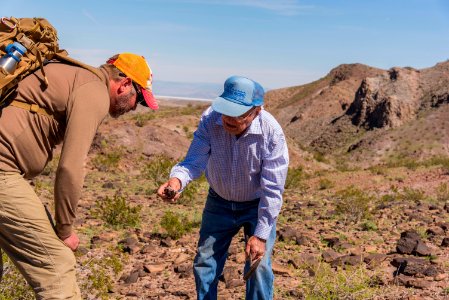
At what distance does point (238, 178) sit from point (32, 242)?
4.51 ft

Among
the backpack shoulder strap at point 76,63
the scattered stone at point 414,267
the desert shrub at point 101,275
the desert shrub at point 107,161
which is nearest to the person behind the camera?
the backpack shoulder strap at point 76,63

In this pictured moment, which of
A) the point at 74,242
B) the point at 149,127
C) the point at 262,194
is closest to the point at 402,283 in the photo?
the point at 262,194

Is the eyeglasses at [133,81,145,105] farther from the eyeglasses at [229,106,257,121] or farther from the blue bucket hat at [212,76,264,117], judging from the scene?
the eyeglasses at [229,106,257,121]

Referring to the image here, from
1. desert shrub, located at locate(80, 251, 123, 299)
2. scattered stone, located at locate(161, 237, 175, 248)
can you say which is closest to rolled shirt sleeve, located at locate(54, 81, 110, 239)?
desert shrub, located at locate(80, 251, 123, 299)

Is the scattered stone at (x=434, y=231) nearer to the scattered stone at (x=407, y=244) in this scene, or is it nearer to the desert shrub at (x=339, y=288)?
the scattered stone at (x=407, y=244)

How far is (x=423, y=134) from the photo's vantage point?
110ft

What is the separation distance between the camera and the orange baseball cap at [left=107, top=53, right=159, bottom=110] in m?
2.94

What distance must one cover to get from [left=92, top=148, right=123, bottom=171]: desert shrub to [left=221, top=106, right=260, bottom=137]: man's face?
961 centimetres

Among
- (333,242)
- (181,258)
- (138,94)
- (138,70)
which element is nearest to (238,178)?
(138,94)

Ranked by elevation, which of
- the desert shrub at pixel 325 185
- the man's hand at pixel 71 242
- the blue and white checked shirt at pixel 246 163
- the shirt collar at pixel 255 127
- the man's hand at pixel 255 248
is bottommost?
the desert shrub at pixel 325 185

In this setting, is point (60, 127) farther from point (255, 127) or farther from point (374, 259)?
point (374, 259)

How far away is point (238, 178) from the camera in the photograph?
3.40 meters

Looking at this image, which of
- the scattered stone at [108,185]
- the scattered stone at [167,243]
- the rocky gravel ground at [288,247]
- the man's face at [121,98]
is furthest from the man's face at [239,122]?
the scattered stone at [108,185]

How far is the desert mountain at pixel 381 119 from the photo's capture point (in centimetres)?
3278
